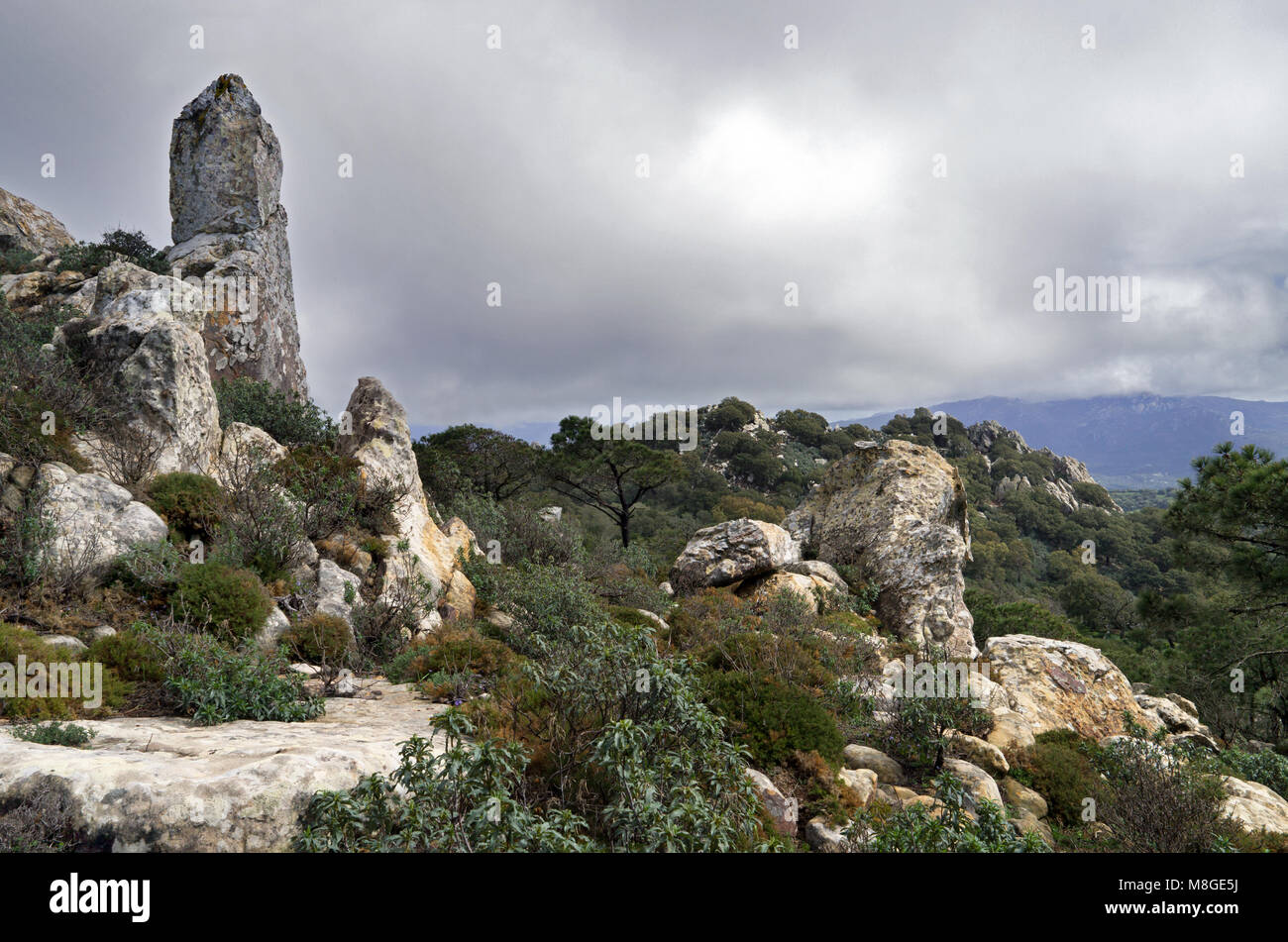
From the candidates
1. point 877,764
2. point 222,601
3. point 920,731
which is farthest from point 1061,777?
point 222,601

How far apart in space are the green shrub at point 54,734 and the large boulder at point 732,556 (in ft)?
42.7

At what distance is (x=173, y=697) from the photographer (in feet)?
19.7

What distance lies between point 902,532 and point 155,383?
18.3m

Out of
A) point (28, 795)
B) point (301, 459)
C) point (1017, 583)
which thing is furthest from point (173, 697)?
point (1017, 583)

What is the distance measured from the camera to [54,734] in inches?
178

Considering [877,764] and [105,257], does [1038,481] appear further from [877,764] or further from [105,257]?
[105,257]

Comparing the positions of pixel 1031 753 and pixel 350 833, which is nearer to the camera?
pixel 350 833

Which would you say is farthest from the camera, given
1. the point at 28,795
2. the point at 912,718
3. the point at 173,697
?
the point at 912,718

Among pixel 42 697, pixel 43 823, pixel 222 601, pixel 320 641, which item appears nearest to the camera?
pixel 43 823

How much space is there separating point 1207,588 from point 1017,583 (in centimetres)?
1667

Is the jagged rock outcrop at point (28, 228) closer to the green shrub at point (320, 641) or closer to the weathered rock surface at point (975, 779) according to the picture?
the green shrub at point (320, 641)

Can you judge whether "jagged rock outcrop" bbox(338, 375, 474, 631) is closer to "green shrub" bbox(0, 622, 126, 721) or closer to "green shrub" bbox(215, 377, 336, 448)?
"green shrub" bbox(215, 377, 336, 448)

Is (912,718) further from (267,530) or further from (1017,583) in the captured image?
(1017,583)

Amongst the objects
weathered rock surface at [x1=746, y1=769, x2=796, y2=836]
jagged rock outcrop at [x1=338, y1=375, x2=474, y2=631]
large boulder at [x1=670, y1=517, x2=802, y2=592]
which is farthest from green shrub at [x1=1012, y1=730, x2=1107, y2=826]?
jagged rock outcrop at [x1=338, y1=375, x2=474, y2=631]
